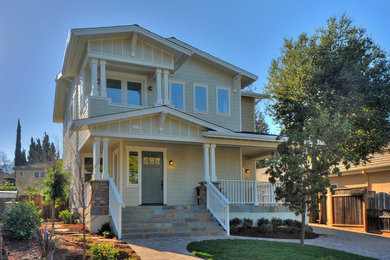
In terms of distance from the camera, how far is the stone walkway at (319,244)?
8.39m

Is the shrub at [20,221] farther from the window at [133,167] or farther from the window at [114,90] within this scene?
the window at [114,90]

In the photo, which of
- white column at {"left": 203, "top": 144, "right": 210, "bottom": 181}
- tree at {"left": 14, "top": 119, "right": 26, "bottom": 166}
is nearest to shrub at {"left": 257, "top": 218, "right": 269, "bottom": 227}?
white column at {"left": 203, "top": 144, "right": 210, "bottom": 181}

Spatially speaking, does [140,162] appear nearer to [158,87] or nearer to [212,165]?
[212,165]

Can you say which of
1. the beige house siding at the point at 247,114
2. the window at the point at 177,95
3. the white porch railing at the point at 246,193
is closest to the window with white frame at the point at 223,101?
the beige house siding at the point at 247,114

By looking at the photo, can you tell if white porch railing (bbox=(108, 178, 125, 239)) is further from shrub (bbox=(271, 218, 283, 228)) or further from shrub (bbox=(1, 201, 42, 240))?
shrub (bbox=(271, 218, 283, 228))

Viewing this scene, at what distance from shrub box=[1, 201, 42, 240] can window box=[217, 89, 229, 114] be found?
9.59 m

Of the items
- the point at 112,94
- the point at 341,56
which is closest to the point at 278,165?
the point at 112,94

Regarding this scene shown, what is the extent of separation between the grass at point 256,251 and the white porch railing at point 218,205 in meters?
1.90

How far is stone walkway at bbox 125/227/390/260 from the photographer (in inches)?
330

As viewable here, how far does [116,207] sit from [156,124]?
11.3ft

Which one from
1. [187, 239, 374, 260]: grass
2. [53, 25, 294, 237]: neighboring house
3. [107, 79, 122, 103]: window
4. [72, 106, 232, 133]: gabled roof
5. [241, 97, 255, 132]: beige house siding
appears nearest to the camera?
[187, 239, 374, 260]: grass

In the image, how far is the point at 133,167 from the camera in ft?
46.7

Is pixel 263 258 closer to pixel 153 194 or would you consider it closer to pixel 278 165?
pixel 278 165

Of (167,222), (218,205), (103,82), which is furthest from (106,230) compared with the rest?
(103,82)
